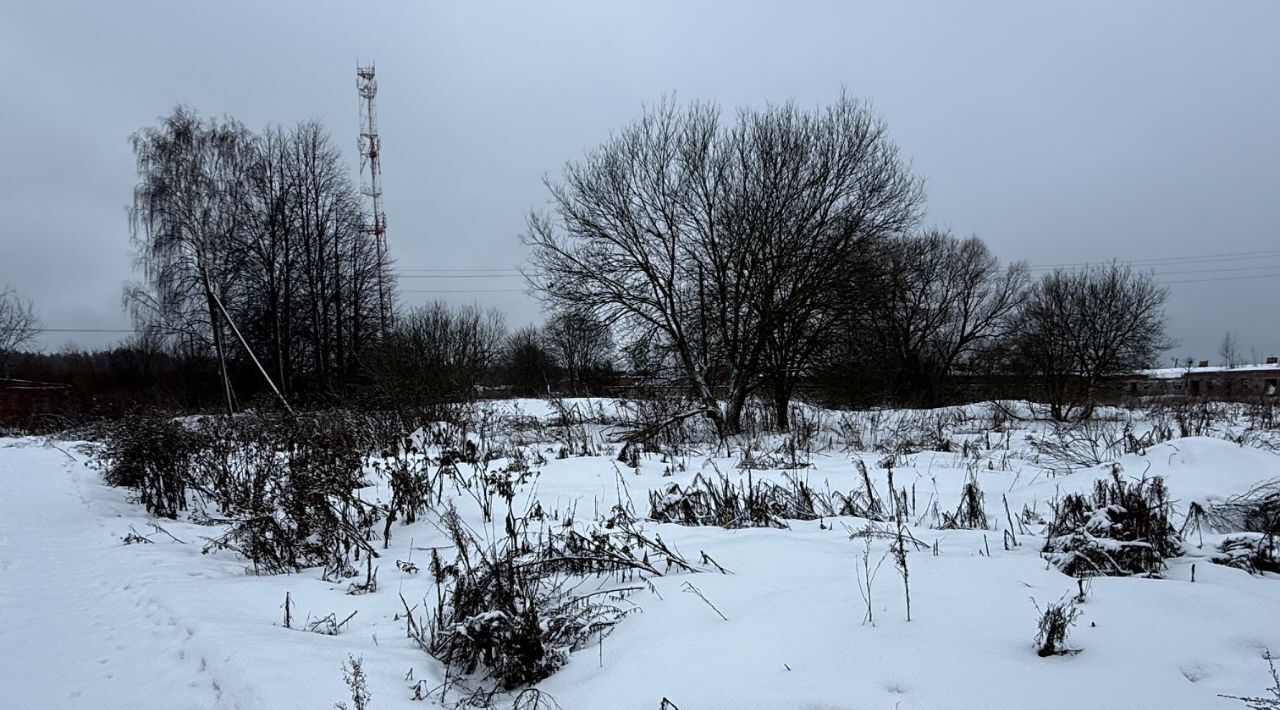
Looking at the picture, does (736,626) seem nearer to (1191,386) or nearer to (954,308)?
(1191,386)

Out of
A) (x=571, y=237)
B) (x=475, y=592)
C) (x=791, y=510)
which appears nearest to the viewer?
(x=475, y=592)

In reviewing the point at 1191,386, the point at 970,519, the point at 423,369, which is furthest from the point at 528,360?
the point at 970,519

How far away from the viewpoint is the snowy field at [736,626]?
192 centimetres

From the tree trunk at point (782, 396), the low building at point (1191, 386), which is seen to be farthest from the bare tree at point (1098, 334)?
the tree trunk at point (782, 396)

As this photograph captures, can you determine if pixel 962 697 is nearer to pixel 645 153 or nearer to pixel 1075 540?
pixel 1075 540

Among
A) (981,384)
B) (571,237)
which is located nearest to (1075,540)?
(571,237)

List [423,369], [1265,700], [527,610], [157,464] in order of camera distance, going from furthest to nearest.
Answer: [423,369] → [157,464] → [527,610] → [1265,700]

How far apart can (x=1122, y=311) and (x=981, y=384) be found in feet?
19.0

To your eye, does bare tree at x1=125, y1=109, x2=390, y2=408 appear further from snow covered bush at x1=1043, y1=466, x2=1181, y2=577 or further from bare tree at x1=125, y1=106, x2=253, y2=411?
snow covered bush at x1=1043, y1=466, x2=1181, y2=577

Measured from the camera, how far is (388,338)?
1666 centimetres

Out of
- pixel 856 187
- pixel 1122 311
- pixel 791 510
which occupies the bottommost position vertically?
→ pixel 791 510

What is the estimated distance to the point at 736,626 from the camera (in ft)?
7.84

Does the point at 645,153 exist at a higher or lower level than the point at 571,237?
higher

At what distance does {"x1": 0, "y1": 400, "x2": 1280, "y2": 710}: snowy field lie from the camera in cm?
192
